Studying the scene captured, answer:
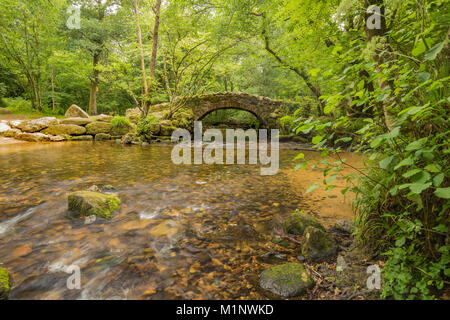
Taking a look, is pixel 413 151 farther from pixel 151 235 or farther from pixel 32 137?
pixel 32 137

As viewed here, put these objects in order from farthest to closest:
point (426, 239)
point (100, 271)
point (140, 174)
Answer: point (140, 174) < point (100, 271) < point (426, 239)

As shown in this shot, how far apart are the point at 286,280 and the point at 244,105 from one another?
1621cm

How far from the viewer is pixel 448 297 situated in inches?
47.3

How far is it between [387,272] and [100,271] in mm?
2169

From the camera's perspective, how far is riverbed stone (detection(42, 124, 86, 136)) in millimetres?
12172

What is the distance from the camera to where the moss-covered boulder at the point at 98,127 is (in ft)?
43.5

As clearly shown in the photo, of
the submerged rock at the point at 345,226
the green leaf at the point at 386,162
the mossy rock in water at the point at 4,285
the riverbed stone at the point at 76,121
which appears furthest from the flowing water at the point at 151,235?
the riverbed stone at the point at 76,121

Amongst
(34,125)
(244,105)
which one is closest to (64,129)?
(34,125)

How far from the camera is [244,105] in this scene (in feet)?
55.4

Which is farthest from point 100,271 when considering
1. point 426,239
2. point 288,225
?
point 426,239

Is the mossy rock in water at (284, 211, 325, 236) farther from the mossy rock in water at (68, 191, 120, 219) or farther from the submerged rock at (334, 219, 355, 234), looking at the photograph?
the mossy rock in water at (68, 191, 120, 219)

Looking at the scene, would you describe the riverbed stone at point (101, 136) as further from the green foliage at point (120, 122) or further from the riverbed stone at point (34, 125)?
the riverbed stone at point (34, 125)

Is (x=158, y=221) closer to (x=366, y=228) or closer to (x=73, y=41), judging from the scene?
(x=366, y=228)
